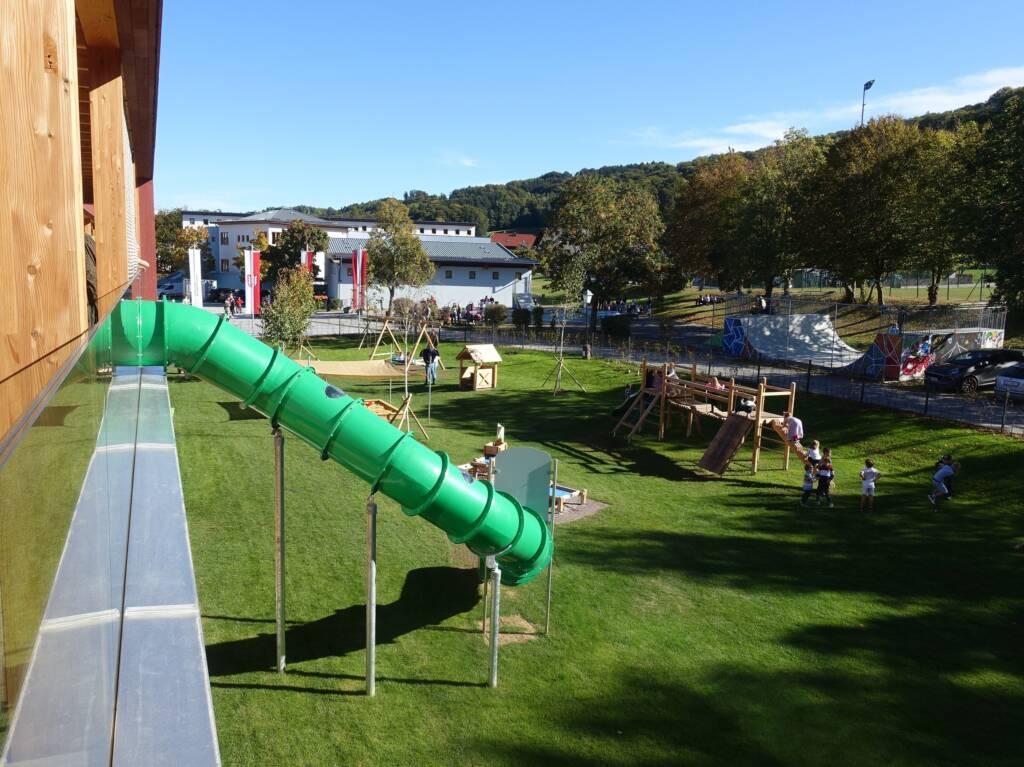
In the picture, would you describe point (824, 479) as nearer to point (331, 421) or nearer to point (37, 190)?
point (331, 421)

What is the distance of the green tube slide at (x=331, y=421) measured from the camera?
7.62m

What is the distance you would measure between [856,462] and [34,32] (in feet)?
75.5

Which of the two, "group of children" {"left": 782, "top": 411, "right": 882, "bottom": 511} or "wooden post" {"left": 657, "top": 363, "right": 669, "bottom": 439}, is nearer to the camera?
"group of children" {"left": 782, "top": 411, "right": 882, "bottom": 511}

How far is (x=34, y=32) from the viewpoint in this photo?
131cm

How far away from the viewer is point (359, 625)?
10.9 m

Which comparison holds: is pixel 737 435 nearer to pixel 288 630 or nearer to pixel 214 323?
pixel 288 630

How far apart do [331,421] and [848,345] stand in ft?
122

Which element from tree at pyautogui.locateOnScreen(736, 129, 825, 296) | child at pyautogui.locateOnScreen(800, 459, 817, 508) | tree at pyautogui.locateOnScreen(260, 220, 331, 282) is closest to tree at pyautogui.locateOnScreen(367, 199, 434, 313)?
tree at pyautogui.locateOnScreen(736, 129, 825, 296)

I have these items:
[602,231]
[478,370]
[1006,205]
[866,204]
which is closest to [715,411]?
[478,370]

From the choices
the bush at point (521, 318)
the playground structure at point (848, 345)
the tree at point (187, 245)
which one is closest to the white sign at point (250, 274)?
the bush at point (521, 318)

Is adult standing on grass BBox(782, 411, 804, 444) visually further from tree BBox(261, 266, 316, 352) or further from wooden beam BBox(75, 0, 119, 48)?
tree BBox(261, 266, 316, 352)

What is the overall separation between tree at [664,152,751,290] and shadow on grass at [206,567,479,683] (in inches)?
1742

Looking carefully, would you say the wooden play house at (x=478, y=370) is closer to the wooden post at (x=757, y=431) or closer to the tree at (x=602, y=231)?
the wooden post at (x=757, y=431)

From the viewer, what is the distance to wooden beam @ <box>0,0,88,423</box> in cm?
113
